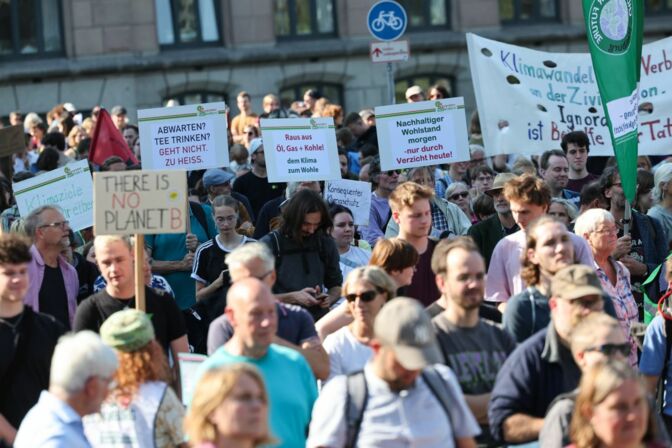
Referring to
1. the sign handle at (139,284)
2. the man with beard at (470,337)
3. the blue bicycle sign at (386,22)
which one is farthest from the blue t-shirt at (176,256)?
the blue bicycle sign at (386,22)

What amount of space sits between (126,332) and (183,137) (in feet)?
21.8

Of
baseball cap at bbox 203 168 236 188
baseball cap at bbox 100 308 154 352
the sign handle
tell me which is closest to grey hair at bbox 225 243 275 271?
the sign handle

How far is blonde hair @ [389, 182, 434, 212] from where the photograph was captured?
9.34 meters

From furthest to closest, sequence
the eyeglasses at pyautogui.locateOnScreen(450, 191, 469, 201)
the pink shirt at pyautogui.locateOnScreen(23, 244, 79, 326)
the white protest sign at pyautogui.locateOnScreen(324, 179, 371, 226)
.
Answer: the eyeglasses at pyautogui.locateOnScreen(450, 191, 469, 201)
the white protest sign at pyautogui.locateOnScreen(324, 179, 371, 226)
the pink shirt at pyautogui.locateOnScreen(23, 244, 79, 326)

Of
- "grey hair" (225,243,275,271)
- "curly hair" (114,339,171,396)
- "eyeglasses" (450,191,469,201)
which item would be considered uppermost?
"grey hair" (225,243,275,271)

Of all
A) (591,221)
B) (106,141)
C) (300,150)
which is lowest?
(591,221)

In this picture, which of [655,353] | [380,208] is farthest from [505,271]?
[380,208]

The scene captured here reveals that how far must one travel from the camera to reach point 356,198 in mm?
12891

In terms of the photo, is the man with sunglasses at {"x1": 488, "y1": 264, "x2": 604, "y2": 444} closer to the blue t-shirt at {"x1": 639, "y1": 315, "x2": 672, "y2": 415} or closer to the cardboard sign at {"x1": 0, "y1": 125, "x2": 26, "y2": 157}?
the blue t-shirt at {"x1": 639, "y1": 315, "x2": 672, "y2": 415}

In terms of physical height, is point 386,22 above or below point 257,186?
above

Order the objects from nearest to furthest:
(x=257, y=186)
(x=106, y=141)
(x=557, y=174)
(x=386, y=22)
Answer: (x=557, y=174) < (x=257, y=186) < (x=106, y=141) < (x=386, y=22)

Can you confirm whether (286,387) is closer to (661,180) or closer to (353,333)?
(353,333)

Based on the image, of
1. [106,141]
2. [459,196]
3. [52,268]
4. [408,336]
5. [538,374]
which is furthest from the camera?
[106,141]

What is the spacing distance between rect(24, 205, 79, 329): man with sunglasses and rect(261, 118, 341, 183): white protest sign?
3722 millimetres
